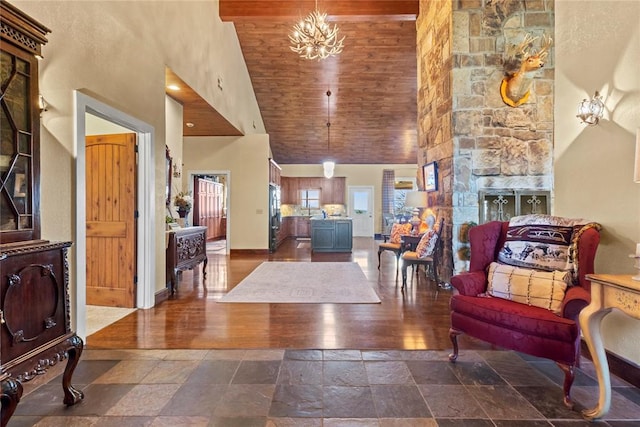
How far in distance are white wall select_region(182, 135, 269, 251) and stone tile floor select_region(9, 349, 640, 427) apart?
5.38m

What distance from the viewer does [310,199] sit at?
12344 millimetres

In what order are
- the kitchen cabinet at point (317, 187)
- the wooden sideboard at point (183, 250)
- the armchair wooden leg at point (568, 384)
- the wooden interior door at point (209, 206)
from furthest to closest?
the kitchen cabinet at point (317, 187)
the wooden interior door at point (209, 206)
the wooden sideboard at point (183, 250)
the armchair wooden leg at point (568, 384)

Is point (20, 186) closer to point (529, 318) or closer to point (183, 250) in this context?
point (183, 250)

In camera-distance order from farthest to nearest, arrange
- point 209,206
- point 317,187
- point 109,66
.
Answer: point 317,187, point 209,206, point 109,66

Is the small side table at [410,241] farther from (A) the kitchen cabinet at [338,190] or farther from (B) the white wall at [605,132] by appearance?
(A) the kitchen cabinet at [338,190]

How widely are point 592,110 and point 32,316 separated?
3771mm

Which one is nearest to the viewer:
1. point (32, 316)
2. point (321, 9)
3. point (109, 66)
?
point (32, 316)

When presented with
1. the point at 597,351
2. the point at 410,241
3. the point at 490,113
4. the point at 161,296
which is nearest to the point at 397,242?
the point at 410,241

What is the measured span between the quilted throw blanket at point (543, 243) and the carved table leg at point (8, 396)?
10.1 ft

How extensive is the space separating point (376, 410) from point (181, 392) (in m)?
1.22

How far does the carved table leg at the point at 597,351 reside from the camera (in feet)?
5.80

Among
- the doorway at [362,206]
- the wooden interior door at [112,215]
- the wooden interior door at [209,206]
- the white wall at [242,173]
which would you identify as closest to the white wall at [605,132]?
the wooden interior door at [112,215]

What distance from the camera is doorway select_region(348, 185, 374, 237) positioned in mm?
12117

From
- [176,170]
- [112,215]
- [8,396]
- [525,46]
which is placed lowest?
[8,396]
